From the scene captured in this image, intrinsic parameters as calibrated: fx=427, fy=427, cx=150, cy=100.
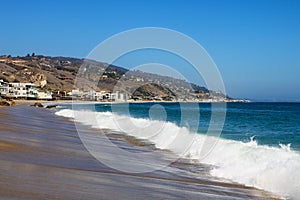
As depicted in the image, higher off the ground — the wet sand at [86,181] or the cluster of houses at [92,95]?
the cluster of houses at [92,95]

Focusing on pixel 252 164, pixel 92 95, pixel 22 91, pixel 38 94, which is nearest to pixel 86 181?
pixel 252 164

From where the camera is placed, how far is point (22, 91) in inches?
5438

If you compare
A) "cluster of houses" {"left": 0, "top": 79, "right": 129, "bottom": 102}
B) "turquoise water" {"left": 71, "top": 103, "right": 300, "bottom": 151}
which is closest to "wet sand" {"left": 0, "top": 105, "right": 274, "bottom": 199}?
"turquoise water" {"left": 71, "top": 103, "right": 300, "bottom": 151}

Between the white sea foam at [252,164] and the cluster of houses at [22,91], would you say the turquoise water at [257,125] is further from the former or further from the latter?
the cluster of houses at [22,91]

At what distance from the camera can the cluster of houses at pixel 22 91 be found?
132125 mm

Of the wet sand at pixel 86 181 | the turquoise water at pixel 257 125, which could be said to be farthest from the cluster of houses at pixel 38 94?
the wet sand at pixel 86 181

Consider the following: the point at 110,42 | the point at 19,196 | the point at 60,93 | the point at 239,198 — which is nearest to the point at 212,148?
the point at 110,42

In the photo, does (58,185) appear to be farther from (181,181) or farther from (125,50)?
(125,50)

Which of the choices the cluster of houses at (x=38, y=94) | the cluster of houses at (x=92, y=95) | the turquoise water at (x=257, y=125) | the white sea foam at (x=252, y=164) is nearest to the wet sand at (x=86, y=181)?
the white sea foam at (x=252, y=164)

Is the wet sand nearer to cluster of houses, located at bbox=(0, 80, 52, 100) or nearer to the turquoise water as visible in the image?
the turquoise water

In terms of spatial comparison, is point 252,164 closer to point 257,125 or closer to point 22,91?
point 257,125

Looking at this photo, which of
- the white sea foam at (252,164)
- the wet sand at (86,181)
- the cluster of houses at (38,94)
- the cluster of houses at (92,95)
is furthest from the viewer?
the cluster of houses at (92,95)

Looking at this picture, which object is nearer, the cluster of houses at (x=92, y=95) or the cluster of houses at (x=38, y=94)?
the cluster of houses at (x=38, y=94)

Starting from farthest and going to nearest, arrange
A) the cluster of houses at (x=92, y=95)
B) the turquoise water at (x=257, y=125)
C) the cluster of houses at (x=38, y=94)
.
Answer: the cluster of houses at (x=92, y=95) < the cluster of houses at (x=38, y=94) < the turquoise water at (x=257, y=125)
